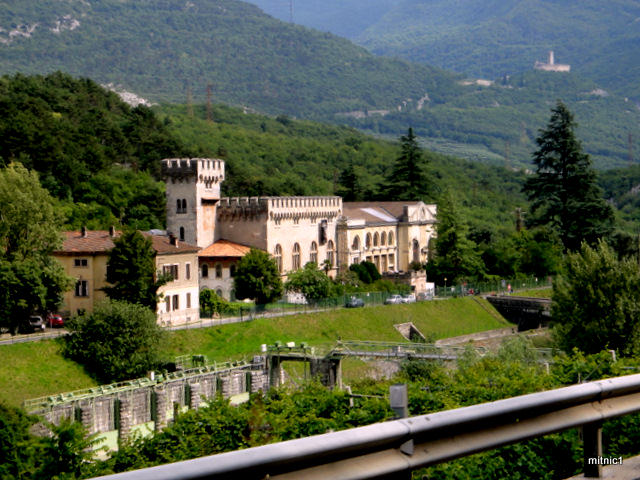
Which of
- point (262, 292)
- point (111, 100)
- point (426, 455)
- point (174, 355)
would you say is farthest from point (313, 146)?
point (426, 455)

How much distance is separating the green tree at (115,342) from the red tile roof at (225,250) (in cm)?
1696

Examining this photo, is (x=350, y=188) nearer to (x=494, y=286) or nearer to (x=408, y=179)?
(x=408, y=179)

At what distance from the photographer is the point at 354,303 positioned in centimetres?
6506

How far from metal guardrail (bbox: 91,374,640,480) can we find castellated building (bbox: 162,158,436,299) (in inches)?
2263

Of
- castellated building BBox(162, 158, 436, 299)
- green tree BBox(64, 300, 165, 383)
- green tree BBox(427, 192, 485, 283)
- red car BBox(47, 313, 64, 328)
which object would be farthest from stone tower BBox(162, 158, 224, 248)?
green tree BBox(427, 192, 485, 283)

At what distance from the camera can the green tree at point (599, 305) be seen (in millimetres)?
44750

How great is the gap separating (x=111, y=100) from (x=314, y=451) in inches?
4443

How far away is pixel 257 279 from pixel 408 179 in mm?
35595

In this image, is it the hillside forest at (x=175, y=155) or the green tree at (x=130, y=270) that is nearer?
the green tree at (x=130, y=270)

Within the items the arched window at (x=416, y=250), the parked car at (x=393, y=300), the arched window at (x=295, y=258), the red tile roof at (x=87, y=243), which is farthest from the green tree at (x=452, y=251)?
the red tile roof at (x=87, y=243)

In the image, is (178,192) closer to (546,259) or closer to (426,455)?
(546,259)

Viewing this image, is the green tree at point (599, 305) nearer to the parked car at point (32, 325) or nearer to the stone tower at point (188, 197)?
the parked car at point (32, 325)

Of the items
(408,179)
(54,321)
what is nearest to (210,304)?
(54,321)

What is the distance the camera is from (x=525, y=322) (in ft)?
241
